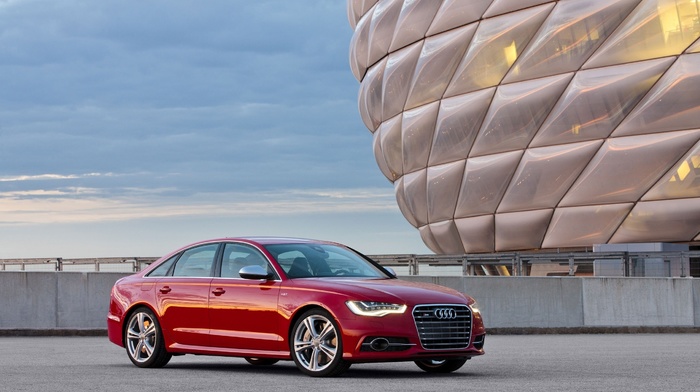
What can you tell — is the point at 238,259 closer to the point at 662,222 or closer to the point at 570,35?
the point at 662,222

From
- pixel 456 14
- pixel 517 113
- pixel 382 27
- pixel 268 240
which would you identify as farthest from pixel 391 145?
pixel 268 240

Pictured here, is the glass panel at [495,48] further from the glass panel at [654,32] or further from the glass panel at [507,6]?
the glass panel at [654,32]

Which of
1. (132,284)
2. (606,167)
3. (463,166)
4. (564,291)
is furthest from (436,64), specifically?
(132,284)

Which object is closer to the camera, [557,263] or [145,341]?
[145,341]

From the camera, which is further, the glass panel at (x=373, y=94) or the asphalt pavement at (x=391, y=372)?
the glass panel at (x=373, y=94)

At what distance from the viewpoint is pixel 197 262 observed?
1244 cm

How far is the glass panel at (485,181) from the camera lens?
3095 cm

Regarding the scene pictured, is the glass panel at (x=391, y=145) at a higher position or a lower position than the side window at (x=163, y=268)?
higher

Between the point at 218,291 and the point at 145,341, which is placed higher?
the point at 218,291

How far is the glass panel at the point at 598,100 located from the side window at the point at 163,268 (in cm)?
1712

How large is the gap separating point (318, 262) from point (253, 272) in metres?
0.83

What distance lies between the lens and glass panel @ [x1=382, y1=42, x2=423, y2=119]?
34.8 m

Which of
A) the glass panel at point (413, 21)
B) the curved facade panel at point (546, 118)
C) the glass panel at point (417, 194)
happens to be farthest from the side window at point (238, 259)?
the glass panel at point (417, 194)

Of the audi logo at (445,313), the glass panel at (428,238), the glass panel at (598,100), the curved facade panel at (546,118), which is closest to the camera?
the audi logo at (445,313)
